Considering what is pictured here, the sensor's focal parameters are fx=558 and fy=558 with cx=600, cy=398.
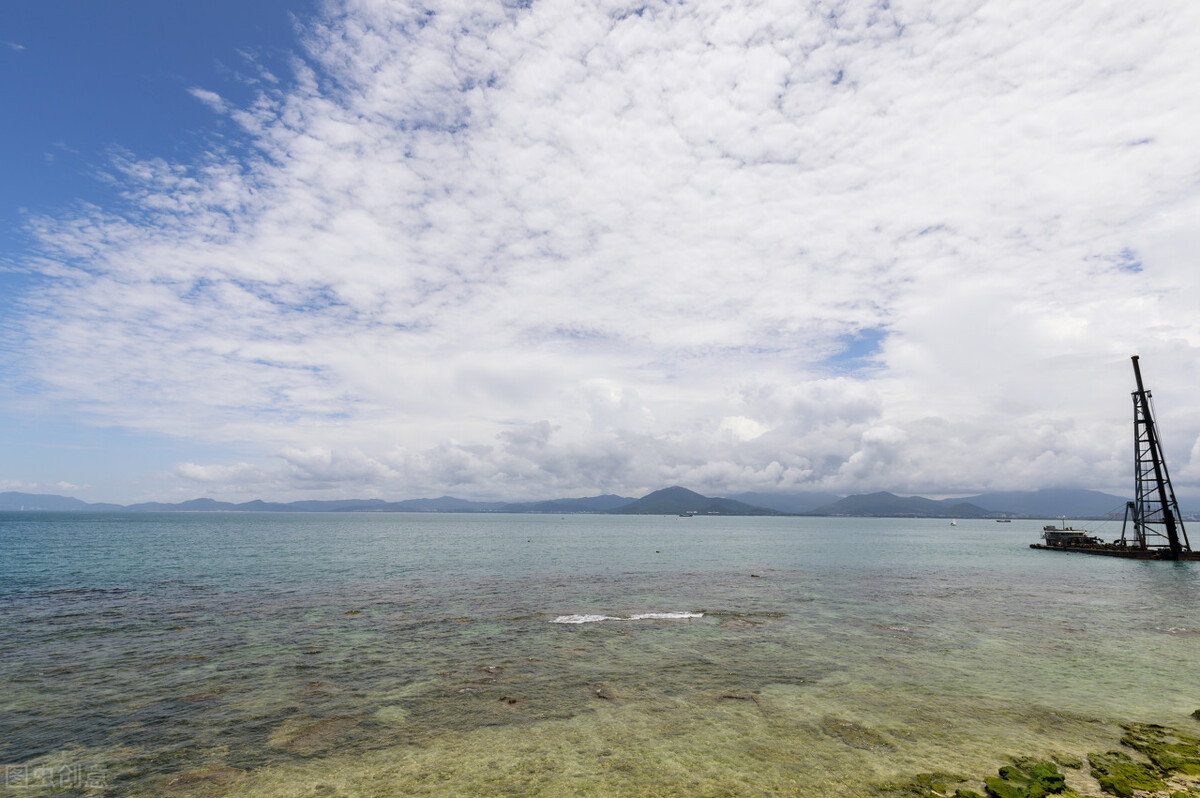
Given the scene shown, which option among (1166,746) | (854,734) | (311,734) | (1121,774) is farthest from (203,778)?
(1166,746)

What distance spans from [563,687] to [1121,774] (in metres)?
17.8

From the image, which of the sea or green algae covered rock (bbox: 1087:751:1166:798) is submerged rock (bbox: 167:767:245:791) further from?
green algae covered rock (bbox: 1087:751:1166:798)

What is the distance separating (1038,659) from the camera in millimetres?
28188

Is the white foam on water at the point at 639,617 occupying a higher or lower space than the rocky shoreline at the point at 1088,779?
lower

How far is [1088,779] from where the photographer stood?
14930mm

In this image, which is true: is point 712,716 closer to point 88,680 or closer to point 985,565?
point 88,680

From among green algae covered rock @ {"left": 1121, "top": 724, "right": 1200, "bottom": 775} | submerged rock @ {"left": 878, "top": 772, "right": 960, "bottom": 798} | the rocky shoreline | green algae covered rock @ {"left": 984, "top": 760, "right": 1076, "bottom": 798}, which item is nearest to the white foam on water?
green algae covered rock @ {"left": 1121, "top": 724, "right": 1200, "bottom": 775}

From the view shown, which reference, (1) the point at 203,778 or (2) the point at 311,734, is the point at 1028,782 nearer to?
(2) the point at 311,734

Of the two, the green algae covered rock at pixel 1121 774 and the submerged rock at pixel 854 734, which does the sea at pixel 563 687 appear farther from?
the green algae covered rock at pixel 1121 774

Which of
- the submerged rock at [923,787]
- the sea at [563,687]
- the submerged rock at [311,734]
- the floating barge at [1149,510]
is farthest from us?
the floating barge at [1149,510]

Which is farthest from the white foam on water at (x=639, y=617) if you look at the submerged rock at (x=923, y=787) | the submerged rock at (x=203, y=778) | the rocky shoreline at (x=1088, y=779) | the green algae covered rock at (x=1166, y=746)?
the rocky shoreline at (x=1088, y=779)

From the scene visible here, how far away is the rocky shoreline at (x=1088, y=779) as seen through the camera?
14.0 m

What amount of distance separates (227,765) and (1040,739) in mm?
25016

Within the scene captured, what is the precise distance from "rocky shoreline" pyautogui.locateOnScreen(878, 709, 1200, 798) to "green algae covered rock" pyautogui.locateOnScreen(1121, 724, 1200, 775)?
0.07 ft
